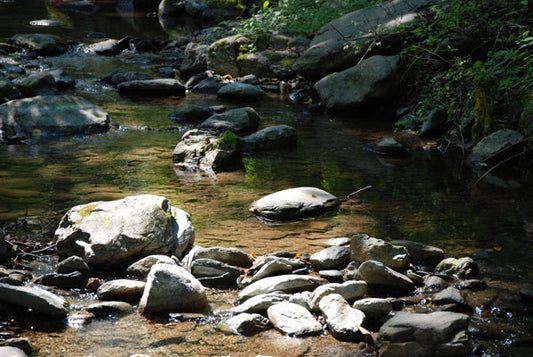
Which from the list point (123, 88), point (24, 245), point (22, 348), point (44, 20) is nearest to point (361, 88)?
point (123, 88)

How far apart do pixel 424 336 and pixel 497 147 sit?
508cm

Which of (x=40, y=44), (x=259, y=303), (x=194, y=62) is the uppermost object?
(x=40, y=44)

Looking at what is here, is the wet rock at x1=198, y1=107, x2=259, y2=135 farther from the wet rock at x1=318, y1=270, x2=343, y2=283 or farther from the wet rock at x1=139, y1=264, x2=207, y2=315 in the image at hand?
the wet rock at x1=139, y1=264, x2=207, y2=315

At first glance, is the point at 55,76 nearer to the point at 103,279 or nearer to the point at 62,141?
the point at 62,141

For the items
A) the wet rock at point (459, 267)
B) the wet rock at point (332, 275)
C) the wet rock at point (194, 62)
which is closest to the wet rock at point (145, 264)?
the wet rock at point (332, 275)

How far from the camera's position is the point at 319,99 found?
11.3 metres

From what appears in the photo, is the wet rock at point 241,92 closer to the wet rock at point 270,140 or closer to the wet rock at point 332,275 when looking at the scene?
the wet rock at point 270,140

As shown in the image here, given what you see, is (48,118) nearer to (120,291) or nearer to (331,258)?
(120,291)

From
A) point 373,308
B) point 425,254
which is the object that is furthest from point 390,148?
point 373,308

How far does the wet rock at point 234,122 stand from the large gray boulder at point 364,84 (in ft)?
5.95

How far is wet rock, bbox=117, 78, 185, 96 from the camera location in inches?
475

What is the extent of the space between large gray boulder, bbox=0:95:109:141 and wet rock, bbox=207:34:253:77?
4.67 meters

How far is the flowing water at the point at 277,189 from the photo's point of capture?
A: 3713mm

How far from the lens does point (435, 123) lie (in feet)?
30.6
